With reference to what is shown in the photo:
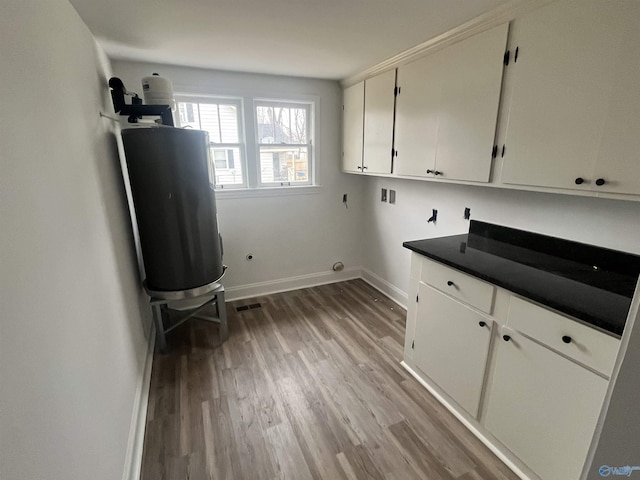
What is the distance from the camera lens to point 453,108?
78.4 inches

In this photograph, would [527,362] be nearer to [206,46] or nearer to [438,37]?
[438,37]

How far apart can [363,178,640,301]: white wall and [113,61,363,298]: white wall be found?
33 cm

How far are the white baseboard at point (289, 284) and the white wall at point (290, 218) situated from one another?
Result: 1 cm

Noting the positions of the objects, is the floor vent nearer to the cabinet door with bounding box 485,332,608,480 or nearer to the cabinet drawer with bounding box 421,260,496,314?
the cabinet drawer with bounding box 421,260,496,314

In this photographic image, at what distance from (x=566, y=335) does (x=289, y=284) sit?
277 centimetres

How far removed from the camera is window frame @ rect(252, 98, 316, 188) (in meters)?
3.16

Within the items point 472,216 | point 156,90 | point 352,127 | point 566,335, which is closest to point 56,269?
point 156,90

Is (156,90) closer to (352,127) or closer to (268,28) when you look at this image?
(268,28)

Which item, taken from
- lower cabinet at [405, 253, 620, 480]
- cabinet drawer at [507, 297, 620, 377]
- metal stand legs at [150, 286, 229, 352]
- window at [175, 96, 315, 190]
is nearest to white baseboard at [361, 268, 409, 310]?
lower cabinet at [405, 253, 620, 480]

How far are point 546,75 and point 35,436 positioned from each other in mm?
2309

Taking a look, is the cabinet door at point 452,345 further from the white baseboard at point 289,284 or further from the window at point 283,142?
the window at point 283,142

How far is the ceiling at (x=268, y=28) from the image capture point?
1.60m

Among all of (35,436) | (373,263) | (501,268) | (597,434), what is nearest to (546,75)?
(501,268)

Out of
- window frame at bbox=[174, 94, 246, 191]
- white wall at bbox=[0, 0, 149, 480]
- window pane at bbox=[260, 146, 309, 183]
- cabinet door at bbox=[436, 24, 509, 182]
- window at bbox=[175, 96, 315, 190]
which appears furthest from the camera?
window pane at bbox=[260, 146, 309, 183]
